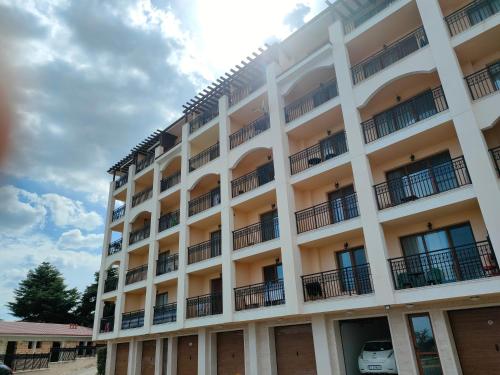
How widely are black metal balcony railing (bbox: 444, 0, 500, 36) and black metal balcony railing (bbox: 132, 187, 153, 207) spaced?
20715 mm

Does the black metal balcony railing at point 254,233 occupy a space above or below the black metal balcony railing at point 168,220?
below

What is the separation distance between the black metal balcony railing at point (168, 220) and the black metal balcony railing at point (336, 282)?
430 inches

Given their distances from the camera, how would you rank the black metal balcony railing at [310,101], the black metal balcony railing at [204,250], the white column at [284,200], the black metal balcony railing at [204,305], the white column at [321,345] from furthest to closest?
the black metal balcony railing at [204,250] < the black metal balcony railing at [204,305] < the black metal balcony railing at [310,101] < the white column at [284,200] < the white column at [321,345]

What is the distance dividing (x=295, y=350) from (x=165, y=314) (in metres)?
8.36

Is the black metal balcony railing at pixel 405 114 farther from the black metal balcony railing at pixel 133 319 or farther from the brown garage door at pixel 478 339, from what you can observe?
the black metal balcony railing at pixel 133 319

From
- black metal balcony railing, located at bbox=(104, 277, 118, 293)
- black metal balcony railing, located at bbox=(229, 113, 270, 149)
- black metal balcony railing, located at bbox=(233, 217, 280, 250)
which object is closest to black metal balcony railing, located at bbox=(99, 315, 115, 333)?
black metal balcony railing, located at bbox=(104, 277, 118, 293)

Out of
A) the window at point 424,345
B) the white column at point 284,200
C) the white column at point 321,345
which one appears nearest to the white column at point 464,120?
the window at point 424,345

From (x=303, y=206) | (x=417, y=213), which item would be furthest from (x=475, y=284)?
(x=303, y=206)

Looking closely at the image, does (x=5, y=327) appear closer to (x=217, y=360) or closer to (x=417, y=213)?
(x=217, y=360)

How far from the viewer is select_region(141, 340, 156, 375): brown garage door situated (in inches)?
891

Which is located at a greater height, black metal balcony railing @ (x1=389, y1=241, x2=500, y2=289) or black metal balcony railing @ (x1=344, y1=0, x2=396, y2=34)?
black metal balcony railing @ (x1=344, y1=0, x2=396, y2=34)

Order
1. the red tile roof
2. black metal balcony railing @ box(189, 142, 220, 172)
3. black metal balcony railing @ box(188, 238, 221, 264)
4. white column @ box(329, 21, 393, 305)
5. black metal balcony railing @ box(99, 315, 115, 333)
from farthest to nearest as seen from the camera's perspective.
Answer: the red tile roof, black metal balcony railing @ box(99, 315, 115, 333), black metal balcony railing @ box(189, 142, 220, 172), black metal balcony railing @ box(188, 238, 221, 264), white column @ box(329, 21, 393, 305)

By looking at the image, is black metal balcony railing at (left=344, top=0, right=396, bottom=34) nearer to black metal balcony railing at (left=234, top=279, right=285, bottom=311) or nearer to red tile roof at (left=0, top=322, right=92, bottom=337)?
black metal balcony railing at (left=234, top=279, right=285, bottom=311)

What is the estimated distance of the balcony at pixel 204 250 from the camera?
20.6m
